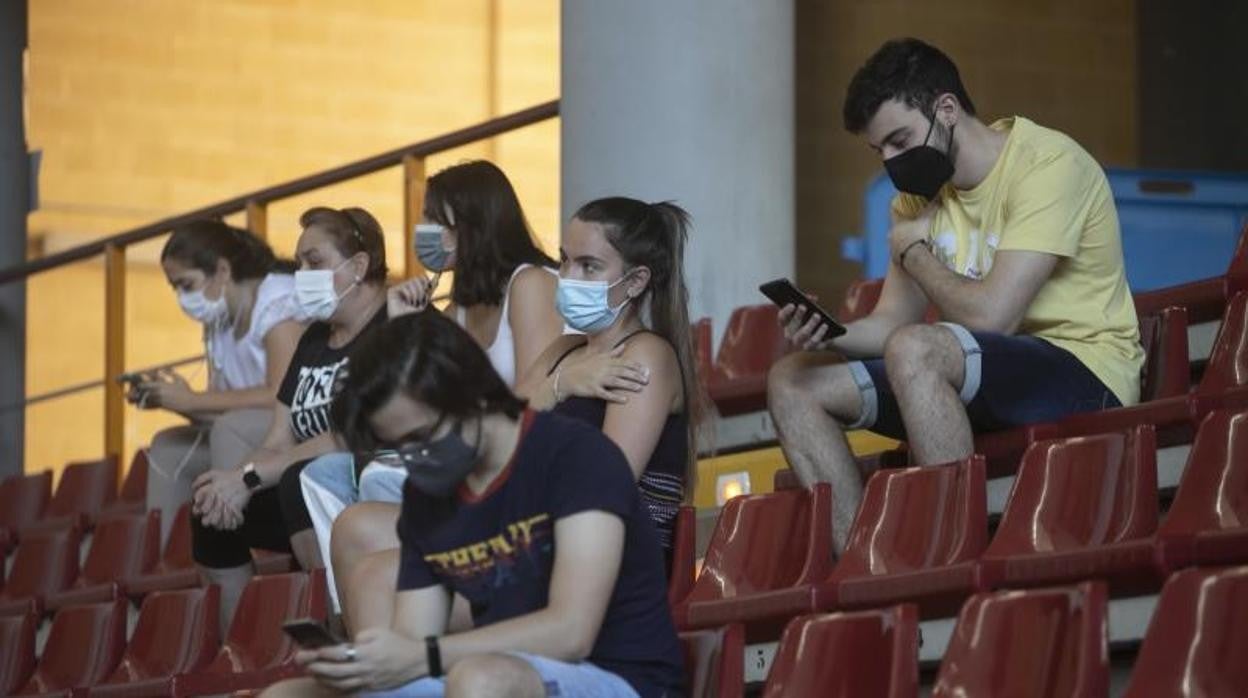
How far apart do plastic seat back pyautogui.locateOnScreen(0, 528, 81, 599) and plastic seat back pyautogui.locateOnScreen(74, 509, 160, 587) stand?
0.34 ft

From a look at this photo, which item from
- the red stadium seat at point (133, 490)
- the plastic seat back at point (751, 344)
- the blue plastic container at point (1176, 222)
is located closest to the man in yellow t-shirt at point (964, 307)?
the plastic seat back at point (751, 344)

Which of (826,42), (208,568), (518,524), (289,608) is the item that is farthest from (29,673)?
(826,42)

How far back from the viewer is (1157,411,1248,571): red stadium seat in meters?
3.48

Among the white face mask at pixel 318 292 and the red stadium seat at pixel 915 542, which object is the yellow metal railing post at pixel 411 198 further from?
the red stadium seat at pixel 915 542

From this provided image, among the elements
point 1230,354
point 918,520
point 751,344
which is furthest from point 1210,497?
point 751,344

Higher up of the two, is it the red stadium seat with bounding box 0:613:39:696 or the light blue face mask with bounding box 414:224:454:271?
the light blue face mask with bounding box 414:224:454:271

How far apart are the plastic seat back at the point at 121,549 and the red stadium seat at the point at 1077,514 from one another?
2.97 m

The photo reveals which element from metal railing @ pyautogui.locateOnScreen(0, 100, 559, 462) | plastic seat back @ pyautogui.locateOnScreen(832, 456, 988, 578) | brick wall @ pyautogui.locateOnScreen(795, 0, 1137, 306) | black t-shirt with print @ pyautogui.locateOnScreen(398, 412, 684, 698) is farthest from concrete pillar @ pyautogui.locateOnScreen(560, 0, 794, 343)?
brick wall @ pyautogui.locateOnScreen(795, 0, 1137, 306)

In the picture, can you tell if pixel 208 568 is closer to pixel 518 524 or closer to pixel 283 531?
pixel 283 531

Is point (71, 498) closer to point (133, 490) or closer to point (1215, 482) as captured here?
point (133, 490)

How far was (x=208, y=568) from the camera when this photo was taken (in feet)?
17.8

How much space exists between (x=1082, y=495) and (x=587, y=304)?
887 millimetres

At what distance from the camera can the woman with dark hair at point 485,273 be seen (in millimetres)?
4672

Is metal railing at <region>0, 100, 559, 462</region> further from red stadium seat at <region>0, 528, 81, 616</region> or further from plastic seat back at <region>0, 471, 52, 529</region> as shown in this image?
red stadium seat at <region>0, 528, 81, 616</region>
